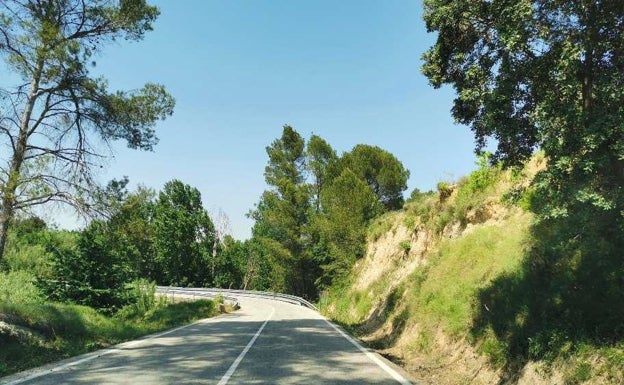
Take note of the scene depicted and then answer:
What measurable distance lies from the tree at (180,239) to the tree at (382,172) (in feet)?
93.2

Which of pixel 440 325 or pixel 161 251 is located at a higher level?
pixel 161 251

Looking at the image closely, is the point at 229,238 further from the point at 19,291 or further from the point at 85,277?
the point at 85,277

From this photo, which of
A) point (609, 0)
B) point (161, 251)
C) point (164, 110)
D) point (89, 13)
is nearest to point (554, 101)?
Answer: point (609, 0)

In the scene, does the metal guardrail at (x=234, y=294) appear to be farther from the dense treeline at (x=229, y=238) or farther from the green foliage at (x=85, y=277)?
the green foliage at (x=85, y=277)

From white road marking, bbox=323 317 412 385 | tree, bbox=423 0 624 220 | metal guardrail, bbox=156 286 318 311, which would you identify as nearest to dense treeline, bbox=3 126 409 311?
metal guardrail, bbox=156 286 318 311

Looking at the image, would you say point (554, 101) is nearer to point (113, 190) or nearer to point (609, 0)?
point (609, 0)

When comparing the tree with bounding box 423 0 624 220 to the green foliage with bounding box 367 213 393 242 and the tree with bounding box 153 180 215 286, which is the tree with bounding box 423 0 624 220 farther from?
the tree with bounding box 153 180 215 286

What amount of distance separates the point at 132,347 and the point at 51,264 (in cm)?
1318

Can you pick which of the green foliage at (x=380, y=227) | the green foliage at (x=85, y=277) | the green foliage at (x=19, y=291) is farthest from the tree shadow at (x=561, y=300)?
the green foliage at (x=380, y=227)

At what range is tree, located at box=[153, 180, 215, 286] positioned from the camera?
72438 millimetres

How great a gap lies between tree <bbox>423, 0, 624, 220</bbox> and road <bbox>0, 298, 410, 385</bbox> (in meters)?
4.18

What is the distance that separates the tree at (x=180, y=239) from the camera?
72.4 m

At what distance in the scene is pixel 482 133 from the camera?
33.4 feet

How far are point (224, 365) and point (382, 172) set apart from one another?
49315 mm
